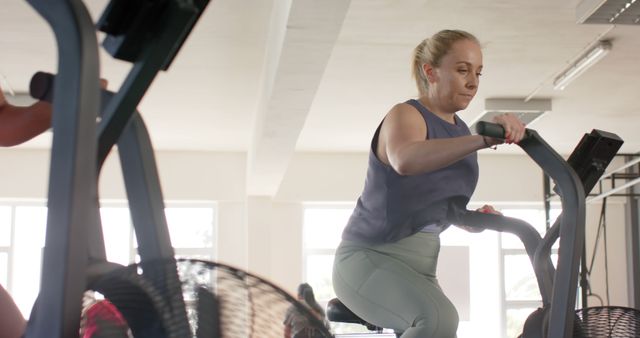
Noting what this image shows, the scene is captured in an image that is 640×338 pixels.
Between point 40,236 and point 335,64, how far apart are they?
511 centimetres

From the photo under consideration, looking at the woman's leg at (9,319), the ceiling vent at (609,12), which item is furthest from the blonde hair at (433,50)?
the ceiling vent at (609,12)

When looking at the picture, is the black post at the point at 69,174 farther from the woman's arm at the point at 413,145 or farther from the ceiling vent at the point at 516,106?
the ceiling vent at the point at 516,106

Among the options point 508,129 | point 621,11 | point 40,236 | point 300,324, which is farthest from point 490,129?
point 40,236

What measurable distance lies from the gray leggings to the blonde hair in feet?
1.21

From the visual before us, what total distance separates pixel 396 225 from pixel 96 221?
0.84 meters

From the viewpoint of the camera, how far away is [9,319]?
3.93ft

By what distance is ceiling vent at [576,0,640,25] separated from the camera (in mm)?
4578

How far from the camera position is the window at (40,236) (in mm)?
9438

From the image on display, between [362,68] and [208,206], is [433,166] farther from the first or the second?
[208,206]

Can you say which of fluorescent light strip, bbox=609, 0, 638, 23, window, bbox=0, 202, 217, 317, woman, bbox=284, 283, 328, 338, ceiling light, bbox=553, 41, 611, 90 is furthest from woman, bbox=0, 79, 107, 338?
window, bbox=0, 202, 217, 317

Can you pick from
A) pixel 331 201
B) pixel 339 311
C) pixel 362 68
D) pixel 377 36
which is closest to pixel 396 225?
pixel 339 311

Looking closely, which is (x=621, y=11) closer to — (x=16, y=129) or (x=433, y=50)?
(x=433, y=50)

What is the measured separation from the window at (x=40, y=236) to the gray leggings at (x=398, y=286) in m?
7.78

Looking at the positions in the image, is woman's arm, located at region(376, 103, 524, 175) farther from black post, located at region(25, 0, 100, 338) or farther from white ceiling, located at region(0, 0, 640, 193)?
white ceiling, located at region(0, 0, 640, 193)
